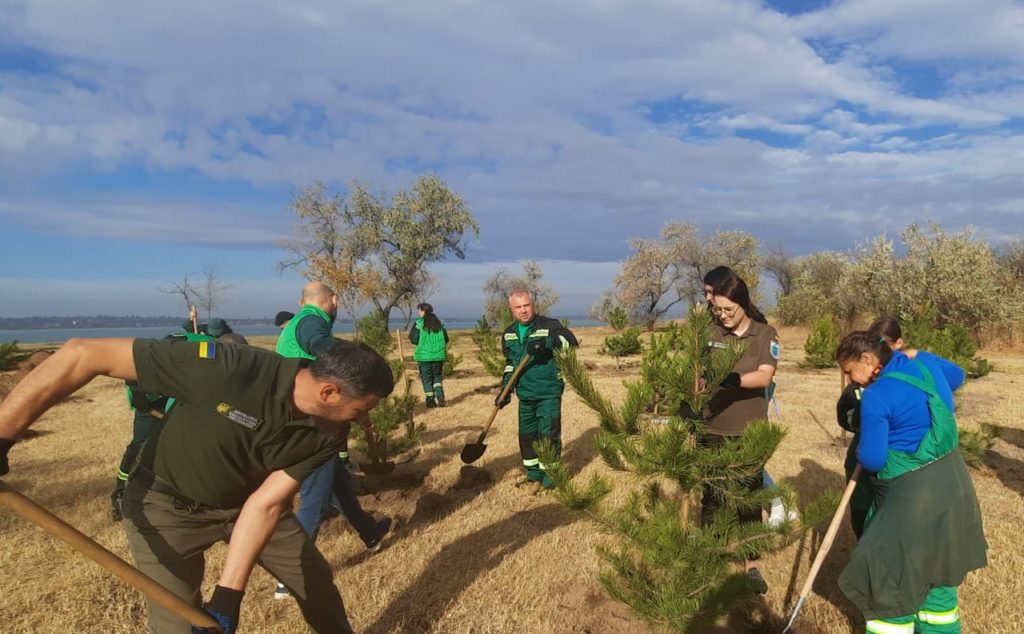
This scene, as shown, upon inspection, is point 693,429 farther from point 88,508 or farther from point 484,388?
point 484,388

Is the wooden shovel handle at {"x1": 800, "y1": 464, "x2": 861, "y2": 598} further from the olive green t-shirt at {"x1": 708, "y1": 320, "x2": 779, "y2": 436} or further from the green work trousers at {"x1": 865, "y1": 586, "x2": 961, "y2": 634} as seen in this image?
the olive green t-shirt at {"x1": 708, "y1": 320, "x2": 779, "y2": 436}

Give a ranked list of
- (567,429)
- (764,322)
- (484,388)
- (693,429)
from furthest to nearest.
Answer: (484,388) → (567,429) → (764,322) → (693,429)

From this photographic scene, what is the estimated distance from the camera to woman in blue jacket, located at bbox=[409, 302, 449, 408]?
1002cm

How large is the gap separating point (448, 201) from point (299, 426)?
1335 inches

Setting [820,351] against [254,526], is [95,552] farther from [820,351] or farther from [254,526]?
[820,351]

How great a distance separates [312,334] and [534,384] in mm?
2253

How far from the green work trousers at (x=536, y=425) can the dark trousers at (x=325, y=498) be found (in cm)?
180

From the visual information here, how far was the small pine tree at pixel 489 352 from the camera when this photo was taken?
10.0 m

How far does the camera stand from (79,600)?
347cm

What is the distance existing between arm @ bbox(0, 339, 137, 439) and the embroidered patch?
0.33 m

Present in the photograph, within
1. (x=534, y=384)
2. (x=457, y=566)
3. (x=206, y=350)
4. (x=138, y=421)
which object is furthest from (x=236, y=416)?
(x=534, y=384)

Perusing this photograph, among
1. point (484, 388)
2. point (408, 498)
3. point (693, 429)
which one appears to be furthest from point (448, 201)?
point (693, 429)

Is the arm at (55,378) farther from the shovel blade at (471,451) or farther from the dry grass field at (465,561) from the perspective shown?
the shovel blade at (471,451)

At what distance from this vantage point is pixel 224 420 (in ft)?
6.85
